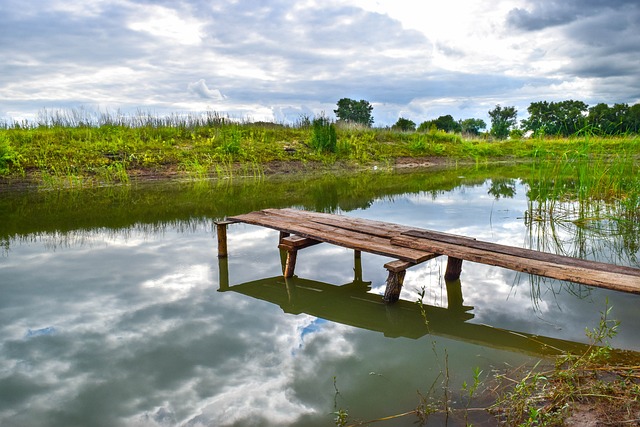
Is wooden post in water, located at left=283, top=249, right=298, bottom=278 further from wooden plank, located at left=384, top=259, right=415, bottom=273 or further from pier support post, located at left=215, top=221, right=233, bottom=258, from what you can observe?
wooden plank, located at left=384, top=259, right=415, bottom=273

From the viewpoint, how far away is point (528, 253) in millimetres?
4340

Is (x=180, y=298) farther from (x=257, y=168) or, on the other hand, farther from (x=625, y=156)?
(x=257, y=168)

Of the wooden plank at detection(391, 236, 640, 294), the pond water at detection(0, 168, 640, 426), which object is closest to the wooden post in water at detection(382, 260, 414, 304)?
the pond water at detection(0, 168, 640, 426)

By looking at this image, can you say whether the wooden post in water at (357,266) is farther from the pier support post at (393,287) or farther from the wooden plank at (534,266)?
the pier support post at (393,287)

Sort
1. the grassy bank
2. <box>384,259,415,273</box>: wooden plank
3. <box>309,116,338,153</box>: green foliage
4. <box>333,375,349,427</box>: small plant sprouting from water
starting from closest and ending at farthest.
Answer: <box>333,375,349,427</box>: small plant sprouting from water < <box>384,259,415,273</box>: wooden plank < the grassy bank < <box>309,116,338,153</box>: green foliage

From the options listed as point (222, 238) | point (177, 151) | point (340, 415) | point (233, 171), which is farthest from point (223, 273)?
point (177, 151)

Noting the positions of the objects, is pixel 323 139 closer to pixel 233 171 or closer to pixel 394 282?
pixel 233 171

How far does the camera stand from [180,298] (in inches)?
183

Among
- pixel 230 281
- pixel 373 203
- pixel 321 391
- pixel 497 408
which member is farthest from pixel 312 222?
pixel 373 203

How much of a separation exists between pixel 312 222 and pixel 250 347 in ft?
7.87

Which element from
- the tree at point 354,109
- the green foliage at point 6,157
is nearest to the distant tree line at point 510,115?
the tree at point 354,109

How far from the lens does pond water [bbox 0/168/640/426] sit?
289 centimetres

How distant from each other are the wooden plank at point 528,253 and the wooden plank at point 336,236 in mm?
353

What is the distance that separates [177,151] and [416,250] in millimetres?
13205
